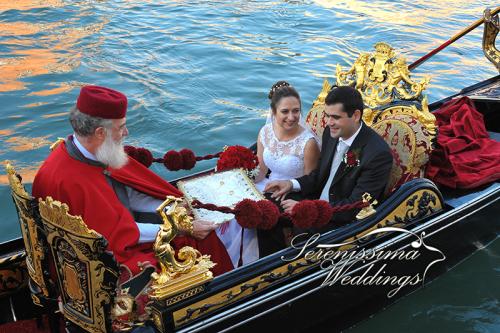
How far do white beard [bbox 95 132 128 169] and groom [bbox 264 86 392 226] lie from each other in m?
0.95

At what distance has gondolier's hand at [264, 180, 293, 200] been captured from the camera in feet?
10.5

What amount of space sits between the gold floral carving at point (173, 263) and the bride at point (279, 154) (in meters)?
0.63

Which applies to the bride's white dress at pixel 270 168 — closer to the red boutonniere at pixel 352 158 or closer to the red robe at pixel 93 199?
the red boutonniere at pixel 352 158

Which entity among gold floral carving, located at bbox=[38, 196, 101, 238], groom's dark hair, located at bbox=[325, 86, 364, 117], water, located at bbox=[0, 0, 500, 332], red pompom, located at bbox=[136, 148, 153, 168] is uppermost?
groom's dark hair, located at bbox=[325, 86, 364, 117]

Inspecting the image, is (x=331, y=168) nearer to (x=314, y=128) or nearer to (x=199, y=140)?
(x=314, y=128)

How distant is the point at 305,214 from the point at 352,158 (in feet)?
1.54

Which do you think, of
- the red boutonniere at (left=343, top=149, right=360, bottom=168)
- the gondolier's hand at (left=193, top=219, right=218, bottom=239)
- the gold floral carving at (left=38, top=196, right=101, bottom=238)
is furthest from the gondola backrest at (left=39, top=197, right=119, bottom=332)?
the red boutonniere at (left=343, top=149, right=360, bottom=168)

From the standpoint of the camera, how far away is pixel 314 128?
3652 mm

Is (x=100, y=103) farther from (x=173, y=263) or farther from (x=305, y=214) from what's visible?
(x=305, y=214)

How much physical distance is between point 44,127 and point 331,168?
3.65 metres

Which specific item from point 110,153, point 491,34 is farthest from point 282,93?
point 491,34

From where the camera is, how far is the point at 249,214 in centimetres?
265

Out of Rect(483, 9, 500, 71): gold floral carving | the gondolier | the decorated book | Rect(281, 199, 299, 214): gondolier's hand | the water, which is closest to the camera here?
the gondolier

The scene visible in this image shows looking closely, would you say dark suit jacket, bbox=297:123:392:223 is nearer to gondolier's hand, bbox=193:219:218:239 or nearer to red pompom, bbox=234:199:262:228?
red pompom, bbox=234:199:262:228
